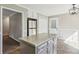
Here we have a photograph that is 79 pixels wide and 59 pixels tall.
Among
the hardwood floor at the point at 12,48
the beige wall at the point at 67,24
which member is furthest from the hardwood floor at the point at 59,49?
the beige wall at the point at 67,24

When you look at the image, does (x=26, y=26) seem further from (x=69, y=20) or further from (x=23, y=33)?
(x=69, y=20)

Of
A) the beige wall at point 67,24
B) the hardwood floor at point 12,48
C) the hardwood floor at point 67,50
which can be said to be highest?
the beige wall at point 67,24

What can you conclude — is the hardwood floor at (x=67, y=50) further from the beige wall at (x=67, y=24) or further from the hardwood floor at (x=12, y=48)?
the beige wall at (x=67, y=24)

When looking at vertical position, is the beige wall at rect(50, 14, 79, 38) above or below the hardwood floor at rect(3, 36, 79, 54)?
above

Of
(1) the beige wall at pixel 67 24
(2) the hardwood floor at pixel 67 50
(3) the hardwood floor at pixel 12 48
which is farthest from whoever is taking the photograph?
(1) the beige wall at pixel 67 24

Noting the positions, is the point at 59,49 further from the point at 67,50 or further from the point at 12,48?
the point at 12,48

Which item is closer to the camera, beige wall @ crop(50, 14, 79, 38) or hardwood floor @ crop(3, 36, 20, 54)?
hardwood floor @ crop(3, 36, 20, 54)

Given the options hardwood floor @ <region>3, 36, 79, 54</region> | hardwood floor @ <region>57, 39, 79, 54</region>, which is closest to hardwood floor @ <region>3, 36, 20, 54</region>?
hardwood floor @ <region>3, 36, 79, 54</region>

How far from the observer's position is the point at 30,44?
1.49 metres

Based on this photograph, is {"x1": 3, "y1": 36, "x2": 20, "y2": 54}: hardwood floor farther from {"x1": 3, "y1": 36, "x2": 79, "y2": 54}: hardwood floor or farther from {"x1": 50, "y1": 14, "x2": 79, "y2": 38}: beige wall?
{"x1": 50, "y1": 14, "x2": 79, "y2": 38}: beige wall
